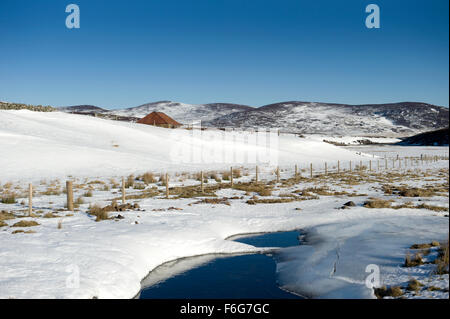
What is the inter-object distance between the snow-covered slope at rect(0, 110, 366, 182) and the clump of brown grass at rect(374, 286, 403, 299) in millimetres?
28770

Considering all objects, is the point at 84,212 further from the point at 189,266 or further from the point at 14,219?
the point at 189,266

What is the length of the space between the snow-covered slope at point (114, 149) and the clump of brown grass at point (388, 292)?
1133 inches

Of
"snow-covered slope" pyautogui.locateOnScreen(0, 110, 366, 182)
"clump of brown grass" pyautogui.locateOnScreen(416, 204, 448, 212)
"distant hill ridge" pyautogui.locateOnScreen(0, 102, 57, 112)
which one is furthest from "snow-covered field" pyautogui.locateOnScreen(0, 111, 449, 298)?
"distant hill ridge" pyautogui.locateOnScreen(0, 102, 57, 112)

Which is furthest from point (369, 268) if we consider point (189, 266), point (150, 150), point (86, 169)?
point (150, 150)

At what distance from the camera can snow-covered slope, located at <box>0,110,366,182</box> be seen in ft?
115

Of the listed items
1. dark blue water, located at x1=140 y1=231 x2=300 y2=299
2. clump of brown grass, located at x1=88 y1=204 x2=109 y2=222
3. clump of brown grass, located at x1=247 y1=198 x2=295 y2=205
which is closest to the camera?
dark blue water, located at x1=140 y1=231 x2=300 y2=299

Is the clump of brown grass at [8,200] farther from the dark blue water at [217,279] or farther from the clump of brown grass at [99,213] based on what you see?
the dark blue water at [217,279]

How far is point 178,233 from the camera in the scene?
500 inches

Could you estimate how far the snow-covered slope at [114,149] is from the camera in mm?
35094

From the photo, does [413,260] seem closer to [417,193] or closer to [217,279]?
[217,279]

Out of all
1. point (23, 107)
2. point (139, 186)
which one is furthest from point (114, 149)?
point (23, 107)

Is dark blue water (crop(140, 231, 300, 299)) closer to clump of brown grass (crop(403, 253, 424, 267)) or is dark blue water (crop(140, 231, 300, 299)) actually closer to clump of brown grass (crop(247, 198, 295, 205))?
clump of brown grass (crop(403, 253, 424, 267))

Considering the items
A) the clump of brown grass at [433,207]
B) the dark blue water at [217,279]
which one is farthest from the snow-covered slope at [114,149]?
the clump of brown grass at [433,207]

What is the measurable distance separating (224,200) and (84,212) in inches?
287
